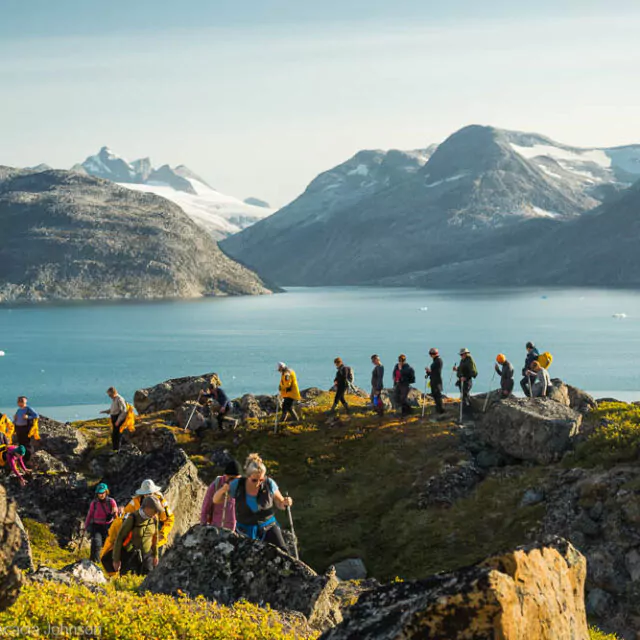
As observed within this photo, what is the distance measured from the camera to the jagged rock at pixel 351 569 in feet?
71.2

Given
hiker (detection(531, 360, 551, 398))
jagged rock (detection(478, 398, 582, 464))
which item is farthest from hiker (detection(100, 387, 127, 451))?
hiker (detection(531, 360, 551, 398))

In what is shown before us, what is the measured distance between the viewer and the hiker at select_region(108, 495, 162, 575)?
1382 centimetres

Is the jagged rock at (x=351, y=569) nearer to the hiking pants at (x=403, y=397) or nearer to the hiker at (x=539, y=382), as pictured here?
the hiking pants at (x=403, y=397)

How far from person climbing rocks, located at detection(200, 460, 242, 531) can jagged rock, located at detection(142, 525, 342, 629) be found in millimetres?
1938

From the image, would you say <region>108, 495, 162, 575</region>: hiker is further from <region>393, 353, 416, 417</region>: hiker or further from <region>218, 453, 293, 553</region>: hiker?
<region>393, 353, 416, 417</region>: hiker

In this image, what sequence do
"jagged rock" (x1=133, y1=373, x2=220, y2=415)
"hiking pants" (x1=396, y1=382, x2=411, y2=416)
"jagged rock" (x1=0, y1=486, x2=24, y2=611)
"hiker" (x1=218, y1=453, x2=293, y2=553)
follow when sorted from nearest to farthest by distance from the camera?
"jagged rock" (x1=0, y1=486, x2=24, y2=611)
"hiker" (x1=218, y1=453, x2=293, y2=553)
"hiking pants" (x1=396, y1=382, x2=411, y2=416)
"jagged rock" (x1=133, y1=373, x2=220, y2=415)

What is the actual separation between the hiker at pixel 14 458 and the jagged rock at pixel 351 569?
988cm

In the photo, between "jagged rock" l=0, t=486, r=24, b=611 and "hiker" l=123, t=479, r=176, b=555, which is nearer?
"jagged rock" l=0, t=486, r=24, b=611

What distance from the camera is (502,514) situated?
77.2ft

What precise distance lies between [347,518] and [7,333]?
6967 inches

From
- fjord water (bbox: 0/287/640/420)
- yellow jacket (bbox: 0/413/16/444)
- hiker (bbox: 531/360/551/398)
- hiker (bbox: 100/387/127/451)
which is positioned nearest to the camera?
yellow jacket (bbox: 0/413/16/444)

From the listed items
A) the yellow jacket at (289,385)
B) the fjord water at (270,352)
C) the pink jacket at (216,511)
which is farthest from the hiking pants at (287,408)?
the fjord water at (270,352)

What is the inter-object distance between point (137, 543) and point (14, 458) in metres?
12.1

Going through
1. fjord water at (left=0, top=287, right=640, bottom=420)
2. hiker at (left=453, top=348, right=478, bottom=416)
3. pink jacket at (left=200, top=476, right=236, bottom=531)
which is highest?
hiker at (left=453, top=348, right=478, bottom=416)
